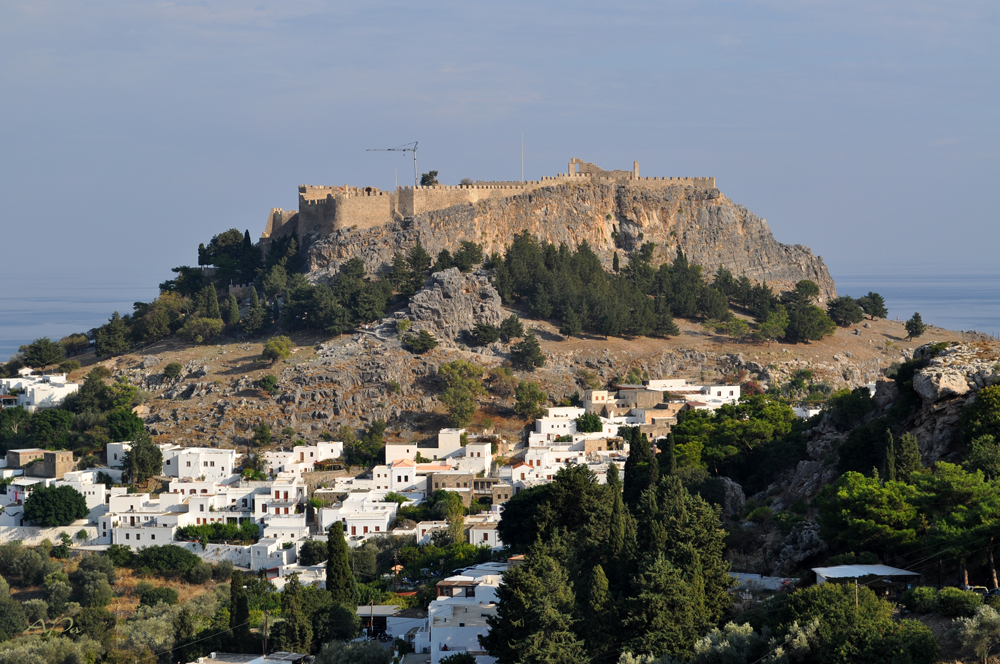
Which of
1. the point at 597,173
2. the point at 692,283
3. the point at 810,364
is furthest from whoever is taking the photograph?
the point at 597,173

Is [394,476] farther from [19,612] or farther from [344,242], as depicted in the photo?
[344,242]

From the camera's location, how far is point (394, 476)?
51.6 m

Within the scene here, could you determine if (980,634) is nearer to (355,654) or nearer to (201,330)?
(355,654)

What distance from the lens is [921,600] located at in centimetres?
2344

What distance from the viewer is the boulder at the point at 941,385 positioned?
32.0m

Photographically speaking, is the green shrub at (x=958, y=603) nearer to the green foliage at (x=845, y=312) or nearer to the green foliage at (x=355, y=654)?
the green foliage at (x=355, y=654)

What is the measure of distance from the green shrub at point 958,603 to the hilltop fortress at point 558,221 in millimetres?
48174

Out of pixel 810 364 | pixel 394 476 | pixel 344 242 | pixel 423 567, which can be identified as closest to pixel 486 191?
pixel 344 242

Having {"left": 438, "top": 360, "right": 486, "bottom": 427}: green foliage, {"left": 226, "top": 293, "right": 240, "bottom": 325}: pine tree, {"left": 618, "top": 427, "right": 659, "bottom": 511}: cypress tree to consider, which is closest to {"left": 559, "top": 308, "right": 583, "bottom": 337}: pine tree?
{"left": 438, "top": 360, "right": 486, "bottom": 427}: green foliage

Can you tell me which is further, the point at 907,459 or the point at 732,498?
the point at 732,498

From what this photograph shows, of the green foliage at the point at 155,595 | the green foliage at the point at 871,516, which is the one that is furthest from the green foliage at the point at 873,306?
the green foliage at the point at 871,516

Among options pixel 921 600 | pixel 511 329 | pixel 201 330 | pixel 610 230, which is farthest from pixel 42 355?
pixel 921 600

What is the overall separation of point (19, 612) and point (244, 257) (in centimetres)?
3332

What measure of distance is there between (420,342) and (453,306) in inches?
131
